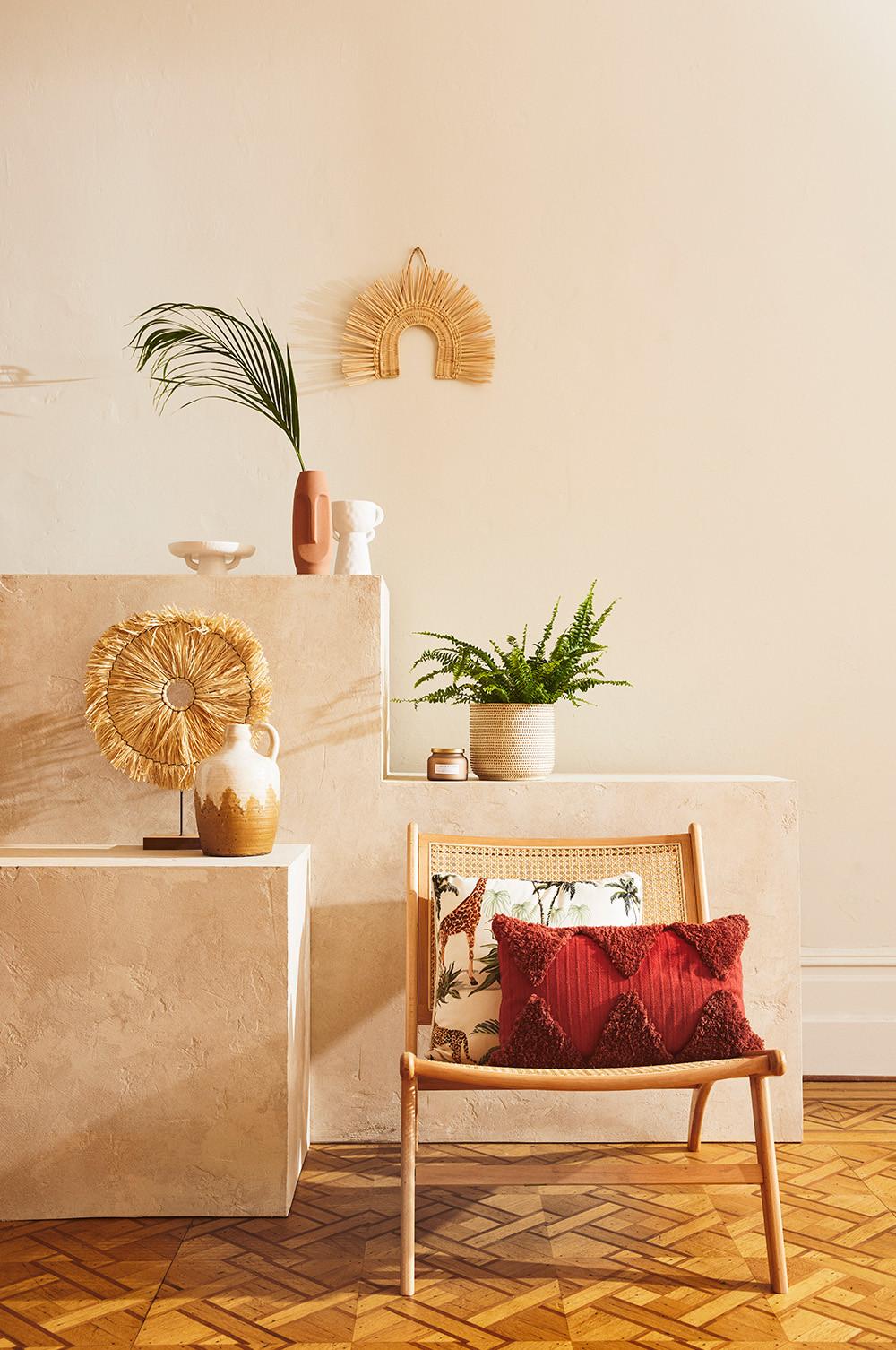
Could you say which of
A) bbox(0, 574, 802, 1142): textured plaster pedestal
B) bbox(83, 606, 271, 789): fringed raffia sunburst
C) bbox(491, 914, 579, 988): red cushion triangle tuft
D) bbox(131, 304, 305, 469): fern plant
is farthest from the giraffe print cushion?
bbox(131, 304, 305, 469): fern plant

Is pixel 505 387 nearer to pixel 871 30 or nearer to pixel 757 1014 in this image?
pixel 871 30

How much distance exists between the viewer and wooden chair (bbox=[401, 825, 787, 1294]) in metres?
2.06

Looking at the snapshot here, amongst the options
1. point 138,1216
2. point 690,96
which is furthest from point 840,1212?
point 690,96

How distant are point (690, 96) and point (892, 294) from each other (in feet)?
2.83

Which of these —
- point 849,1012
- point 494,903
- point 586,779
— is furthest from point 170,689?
point 849,1012

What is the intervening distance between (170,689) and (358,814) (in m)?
0.55

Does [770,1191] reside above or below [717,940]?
below

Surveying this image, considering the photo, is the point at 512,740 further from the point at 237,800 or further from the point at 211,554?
the point at 211,554

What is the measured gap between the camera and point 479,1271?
214cm

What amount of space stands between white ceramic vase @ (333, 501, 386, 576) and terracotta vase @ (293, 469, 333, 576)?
0.43 feet

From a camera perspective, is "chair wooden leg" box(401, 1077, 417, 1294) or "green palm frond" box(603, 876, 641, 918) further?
"green palm frond" box(603, 876, 641, 918)

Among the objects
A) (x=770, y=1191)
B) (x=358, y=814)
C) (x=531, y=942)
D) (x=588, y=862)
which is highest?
(x=358, y=814)

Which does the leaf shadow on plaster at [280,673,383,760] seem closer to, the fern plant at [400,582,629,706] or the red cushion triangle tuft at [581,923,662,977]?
the fern plant at [400,582,629,706]

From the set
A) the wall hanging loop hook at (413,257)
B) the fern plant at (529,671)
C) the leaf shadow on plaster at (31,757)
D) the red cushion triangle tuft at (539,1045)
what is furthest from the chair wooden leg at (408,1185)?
the wall hanging loop hook at (413,257)
